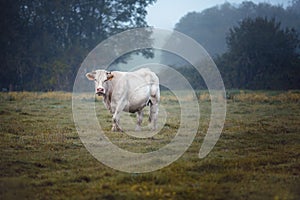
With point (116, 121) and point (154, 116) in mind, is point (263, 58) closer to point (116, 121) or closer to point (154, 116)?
point (154, 116)

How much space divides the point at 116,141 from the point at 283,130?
5.19 metres

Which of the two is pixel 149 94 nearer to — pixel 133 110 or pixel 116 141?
pixel 133 110

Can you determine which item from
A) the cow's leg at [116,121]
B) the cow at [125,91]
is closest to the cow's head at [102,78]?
the cow at [125,91]

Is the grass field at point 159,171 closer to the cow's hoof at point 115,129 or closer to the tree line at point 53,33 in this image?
the cow's hoof at point 115,129

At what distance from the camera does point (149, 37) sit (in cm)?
4806

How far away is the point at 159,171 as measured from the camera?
7492 millimetres

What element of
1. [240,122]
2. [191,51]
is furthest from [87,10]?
[240,122]

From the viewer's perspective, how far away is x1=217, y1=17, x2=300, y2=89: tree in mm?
42438

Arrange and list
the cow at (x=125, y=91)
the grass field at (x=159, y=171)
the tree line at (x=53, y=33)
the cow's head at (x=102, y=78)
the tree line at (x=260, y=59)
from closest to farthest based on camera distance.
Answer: the grass field at (x=159, y=171) → the cow's head at (x=102, y=78) → the cow at (x=125, y=91) → the tree line at (x=53, y=33) → the tree line at (x=260, y=59)

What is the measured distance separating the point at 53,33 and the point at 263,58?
21.3 meters

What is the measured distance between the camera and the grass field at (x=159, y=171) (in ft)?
20.7

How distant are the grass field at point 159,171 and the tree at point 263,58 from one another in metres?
30.5

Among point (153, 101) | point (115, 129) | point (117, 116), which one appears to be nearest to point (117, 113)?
point (117, 116)

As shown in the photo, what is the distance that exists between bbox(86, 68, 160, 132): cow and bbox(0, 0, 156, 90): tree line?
1114 inches
